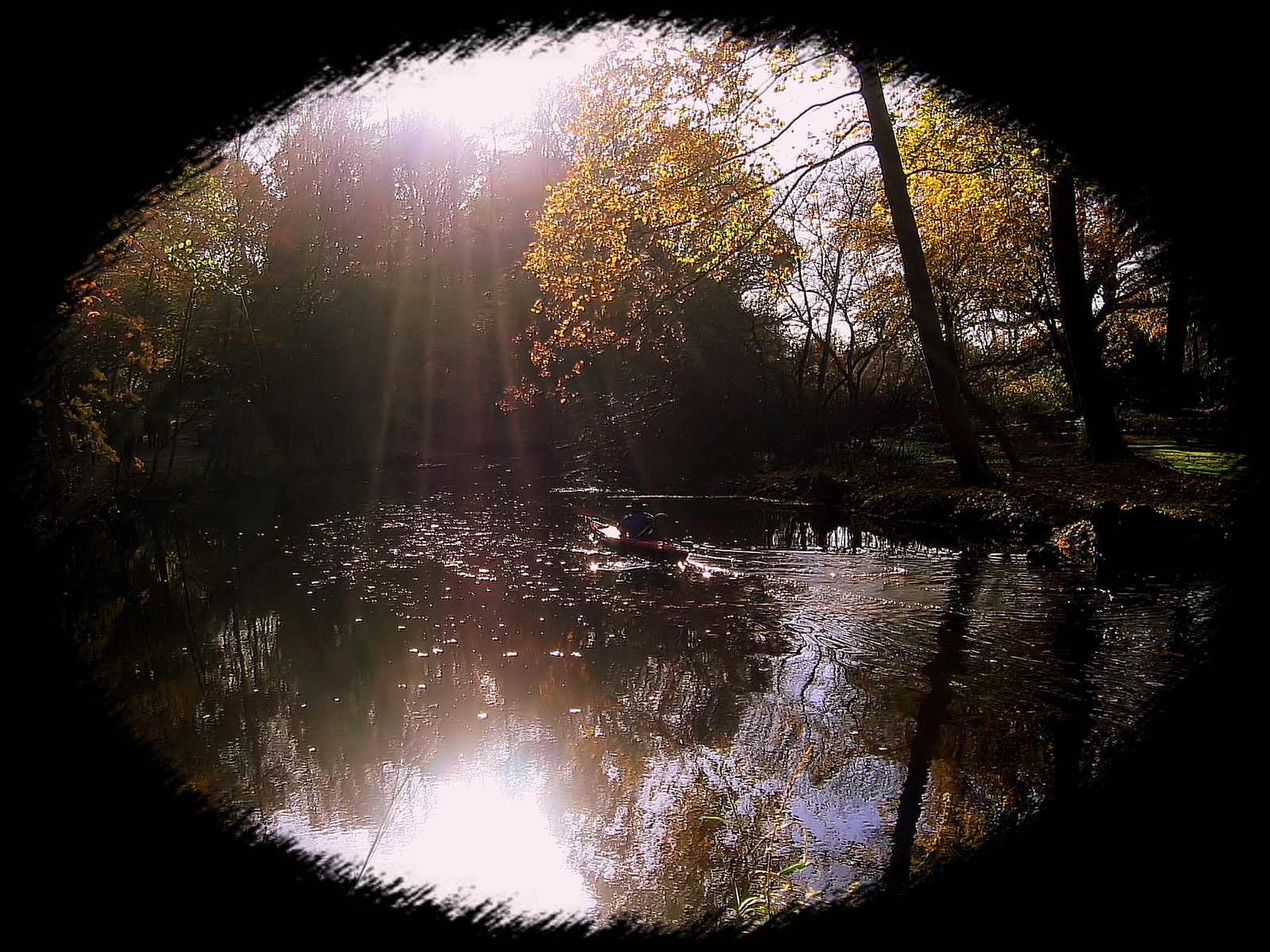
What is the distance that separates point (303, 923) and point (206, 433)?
24453 millimetres

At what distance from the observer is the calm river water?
2826 millimetres

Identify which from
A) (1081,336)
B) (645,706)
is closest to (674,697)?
(645,706)

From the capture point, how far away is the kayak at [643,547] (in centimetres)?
1038

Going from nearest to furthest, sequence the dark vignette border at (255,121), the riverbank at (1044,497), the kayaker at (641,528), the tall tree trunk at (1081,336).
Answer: the dark vignette border at (255,121) < the riverbank at (1044,497) < the kayaker at (641,528) < the tall tree trunk at (1081,336)

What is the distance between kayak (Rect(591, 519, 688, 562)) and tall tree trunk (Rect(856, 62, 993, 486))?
5.41 m

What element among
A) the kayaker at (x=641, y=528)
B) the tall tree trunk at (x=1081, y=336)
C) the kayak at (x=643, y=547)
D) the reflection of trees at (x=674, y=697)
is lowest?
the reflection of trees at (x=674, y=697)

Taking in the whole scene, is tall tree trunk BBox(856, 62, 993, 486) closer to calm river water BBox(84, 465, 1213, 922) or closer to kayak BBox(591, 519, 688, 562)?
calm river water BBox(84, 465, 1213, 922)

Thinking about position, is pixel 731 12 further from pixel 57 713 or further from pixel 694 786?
pixel 694 786

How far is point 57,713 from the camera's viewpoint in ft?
3.76

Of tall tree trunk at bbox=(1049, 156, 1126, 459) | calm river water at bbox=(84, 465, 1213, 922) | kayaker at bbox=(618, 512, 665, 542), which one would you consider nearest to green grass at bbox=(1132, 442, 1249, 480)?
tall tree trunk at bbox=(1049, 156, 1126, 459)

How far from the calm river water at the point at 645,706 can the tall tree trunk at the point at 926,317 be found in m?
3.19

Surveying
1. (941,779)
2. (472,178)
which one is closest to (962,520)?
(941,779)

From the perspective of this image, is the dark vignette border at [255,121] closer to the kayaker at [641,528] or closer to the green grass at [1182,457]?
the green grass at [1182,457]

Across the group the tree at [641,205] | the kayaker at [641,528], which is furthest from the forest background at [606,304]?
the kayaker at [641,528]
